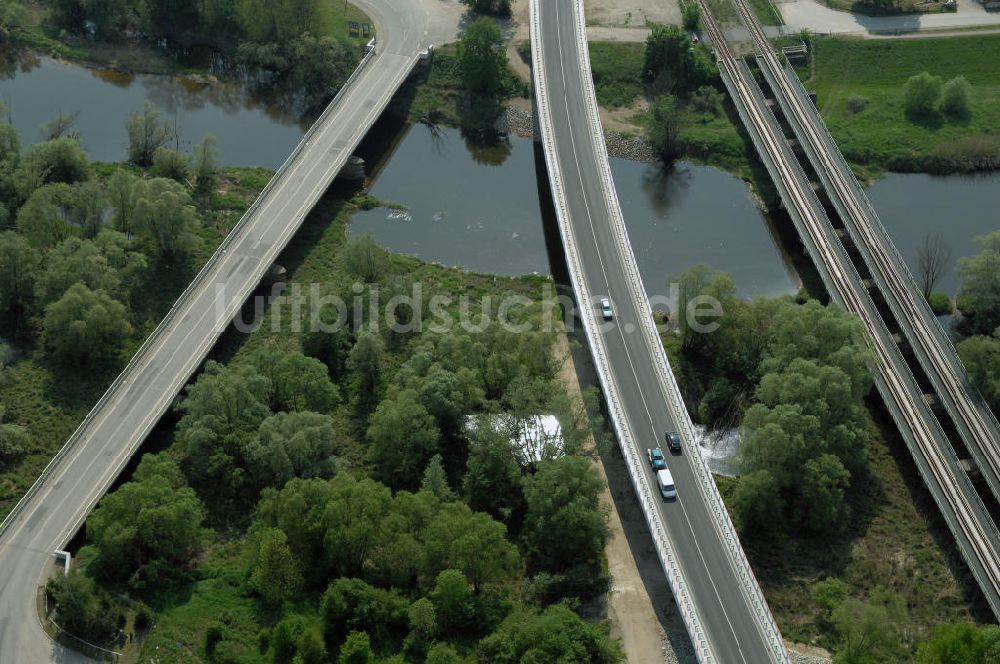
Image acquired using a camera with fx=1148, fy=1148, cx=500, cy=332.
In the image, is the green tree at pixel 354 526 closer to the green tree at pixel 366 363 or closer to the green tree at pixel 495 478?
the green tree at pixel 495 478

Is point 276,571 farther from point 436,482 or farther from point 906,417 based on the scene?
point 906,417

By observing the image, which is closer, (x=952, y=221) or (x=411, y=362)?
(x=411, y=362)

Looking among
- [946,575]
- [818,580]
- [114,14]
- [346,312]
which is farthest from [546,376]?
[114,14]

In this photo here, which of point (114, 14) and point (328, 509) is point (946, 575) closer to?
point (328, 509)

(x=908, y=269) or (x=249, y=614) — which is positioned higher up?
(x=908, y=269)

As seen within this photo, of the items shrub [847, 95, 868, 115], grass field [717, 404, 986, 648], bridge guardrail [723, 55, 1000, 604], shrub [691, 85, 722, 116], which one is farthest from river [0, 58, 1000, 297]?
grass field [717, 404, 986, 648]

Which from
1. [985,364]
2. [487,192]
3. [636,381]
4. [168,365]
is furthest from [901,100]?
[168,365]

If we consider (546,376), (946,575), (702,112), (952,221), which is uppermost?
(702,112)
